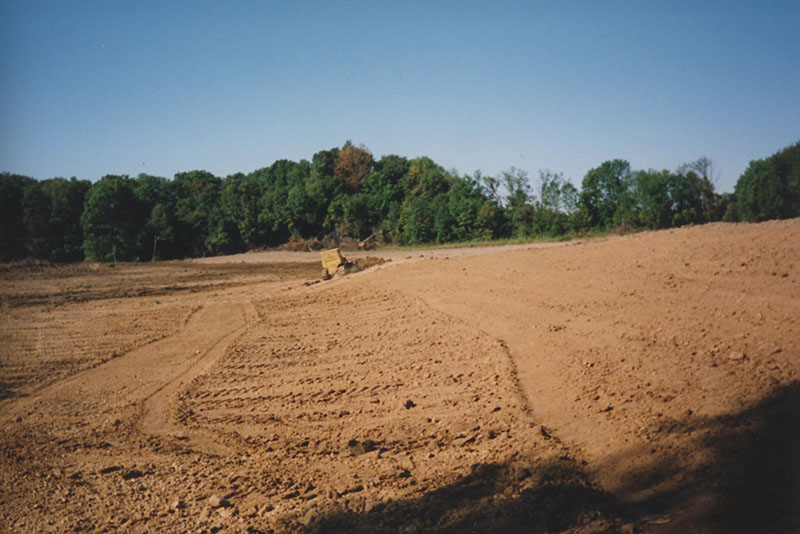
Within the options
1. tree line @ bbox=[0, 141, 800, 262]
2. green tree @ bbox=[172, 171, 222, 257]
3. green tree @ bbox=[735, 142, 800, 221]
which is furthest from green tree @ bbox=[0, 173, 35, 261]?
green tree @ bbox=[735, 142, 800, 221]

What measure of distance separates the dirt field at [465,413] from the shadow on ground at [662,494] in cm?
2

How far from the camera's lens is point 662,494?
143 inches

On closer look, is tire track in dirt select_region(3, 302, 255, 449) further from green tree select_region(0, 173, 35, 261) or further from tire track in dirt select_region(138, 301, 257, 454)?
green tree select_region(0, 173, 35, 261)

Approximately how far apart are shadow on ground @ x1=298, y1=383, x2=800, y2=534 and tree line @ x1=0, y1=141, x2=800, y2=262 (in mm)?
29805

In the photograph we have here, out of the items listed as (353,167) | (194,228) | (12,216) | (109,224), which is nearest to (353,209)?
(353,167)

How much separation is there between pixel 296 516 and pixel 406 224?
44.8 metres

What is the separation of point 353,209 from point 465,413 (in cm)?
4797

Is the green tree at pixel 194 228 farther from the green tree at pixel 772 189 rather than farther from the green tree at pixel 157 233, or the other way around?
the green tree at pixel 772 189

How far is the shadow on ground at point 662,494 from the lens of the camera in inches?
128

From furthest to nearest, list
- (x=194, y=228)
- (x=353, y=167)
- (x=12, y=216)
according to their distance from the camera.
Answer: (x=353, y=167), (x=194, y=228), (x=12, y=216)

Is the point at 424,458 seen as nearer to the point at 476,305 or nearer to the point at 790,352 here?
the point at 790,352

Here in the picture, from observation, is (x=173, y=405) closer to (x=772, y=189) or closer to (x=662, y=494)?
(x=662, y=494)

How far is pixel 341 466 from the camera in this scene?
4809mm

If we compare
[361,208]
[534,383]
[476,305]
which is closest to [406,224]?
[361,208]
